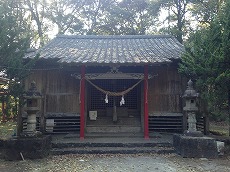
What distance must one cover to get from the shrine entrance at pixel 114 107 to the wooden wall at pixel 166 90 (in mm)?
1151

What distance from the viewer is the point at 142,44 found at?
47.8 feet

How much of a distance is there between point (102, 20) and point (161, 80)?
1884cm

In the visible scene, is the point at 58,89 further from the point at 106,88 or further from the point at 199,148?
the point at 199,148

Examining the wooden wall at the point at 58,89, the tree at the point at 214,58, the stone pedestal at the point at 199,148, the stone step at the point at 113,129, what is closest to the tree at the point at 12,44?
the wooden wall at the point at 58,89

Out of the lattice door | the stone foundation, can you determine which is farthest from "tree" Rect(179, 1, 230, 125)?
the stone foundation

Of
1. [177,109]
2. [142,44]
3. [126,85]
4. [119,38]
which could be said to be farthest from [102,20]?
[177,109]

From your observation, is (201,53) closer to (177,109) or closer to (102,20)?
(177,109)

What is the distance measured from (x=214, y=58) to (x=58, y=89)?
7.17m

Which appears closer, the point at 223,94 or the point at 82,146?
the point at 223,94

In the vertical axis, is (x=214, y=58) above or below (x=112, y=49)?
below

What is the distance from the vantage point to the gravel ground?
720 cm

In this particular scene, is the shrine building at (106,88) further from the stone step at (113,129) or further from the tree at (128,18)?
the tree at (128,18)

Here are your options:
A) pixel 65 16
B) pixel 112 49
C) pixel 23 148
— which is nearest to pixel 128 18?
pixel 65 16

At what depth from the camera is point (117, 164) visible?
7.75 metres
